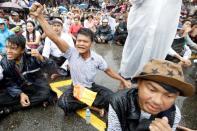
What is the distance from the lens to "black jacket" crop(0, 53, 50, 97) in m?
3.89

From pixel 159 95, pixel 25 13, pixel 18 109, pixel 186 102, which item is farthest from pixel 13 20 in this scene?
pixel 159 95

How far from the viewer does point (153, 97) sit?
1856 mm

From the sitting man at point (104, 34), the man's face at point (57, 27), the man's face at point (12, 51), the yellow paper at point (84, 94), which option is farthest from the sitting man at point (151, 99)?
the sitting man at point (104, 34)

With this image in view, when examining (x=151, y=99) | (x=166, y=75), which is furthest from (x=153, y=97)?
(x=166, y=75)

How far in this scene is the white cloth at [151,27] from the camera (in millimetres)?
3893

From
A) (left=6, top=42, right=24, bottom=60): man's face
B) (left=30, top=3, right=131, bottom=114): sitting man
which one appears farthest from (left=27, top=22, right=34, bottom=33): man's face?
(left=30, top=3, right=131, bottom=114): sitting man

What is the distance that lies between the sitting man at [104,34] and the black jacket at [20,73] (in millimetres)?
5743

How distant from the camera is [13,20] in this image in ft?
32.4

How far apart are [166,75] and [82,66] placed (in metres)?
2.15

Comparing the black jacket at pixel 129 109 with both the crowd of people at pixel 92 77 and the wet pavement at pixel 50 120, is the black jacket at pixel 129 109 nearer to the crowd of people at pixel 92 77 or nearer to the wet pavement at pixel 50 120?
the crowd of people at pixel 92 77

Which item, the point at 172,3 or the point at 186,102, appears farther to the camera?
the point at 186,102

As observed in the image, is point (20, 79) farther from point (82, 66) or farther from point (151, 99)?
point (151, 99)

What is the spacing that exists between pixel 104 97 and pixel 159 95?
7.29ft

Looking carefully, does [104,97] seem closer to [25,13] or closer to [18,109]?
[18,109]
